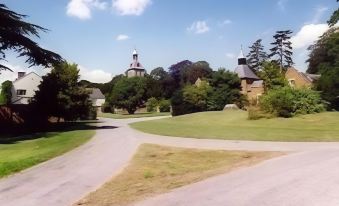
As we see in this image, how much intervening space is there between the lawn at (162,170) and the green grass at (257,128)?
582 cm

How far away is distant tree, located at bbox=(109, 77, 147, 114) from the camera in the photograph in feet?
284

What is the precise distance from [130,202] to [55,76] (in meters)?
33.0

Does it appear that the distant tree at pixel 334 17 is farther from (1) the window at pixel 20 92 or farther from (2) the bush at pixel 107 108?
(2) the bush at pixel 107 108

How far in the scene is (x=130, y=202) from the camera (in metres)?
9.52

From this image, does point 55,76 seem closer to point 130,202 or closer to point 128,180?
point 128,180

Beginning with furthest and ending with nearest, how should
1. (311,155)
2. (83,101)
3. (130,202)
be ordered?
(83,101)
(311,155)
(130,202)

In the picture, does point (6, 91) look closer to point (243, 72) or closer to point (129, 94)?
point (129, 94)

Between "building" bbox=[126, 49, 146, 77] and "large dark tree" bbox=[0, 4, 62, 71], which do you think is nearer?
"large dark tree" bbox=[0, 4, 62, 71]

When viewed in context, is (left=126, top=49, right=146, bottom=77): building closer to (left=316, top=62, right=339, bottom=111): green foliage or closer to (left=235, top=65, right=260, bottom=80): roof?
(left=235, top=65, right=260, bottom=80): roof

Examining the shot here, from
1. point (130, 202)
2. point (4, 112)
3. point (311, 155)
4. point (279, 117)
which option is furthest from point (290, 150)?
point (4, 112)

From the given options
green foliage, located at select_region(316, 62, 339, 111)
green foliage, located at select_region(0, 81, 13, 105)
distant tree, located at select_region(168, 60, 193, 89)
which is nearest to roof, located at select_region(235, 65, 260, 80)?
green foliage, located at select_region(316, 62, 339, 111)

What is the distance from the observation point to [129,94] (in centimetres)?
8744

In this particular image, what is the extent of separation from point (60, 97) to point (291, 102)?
20281mm

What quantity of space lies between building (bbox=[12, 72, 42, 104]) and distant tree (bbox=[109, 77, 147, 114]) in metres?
15.5
